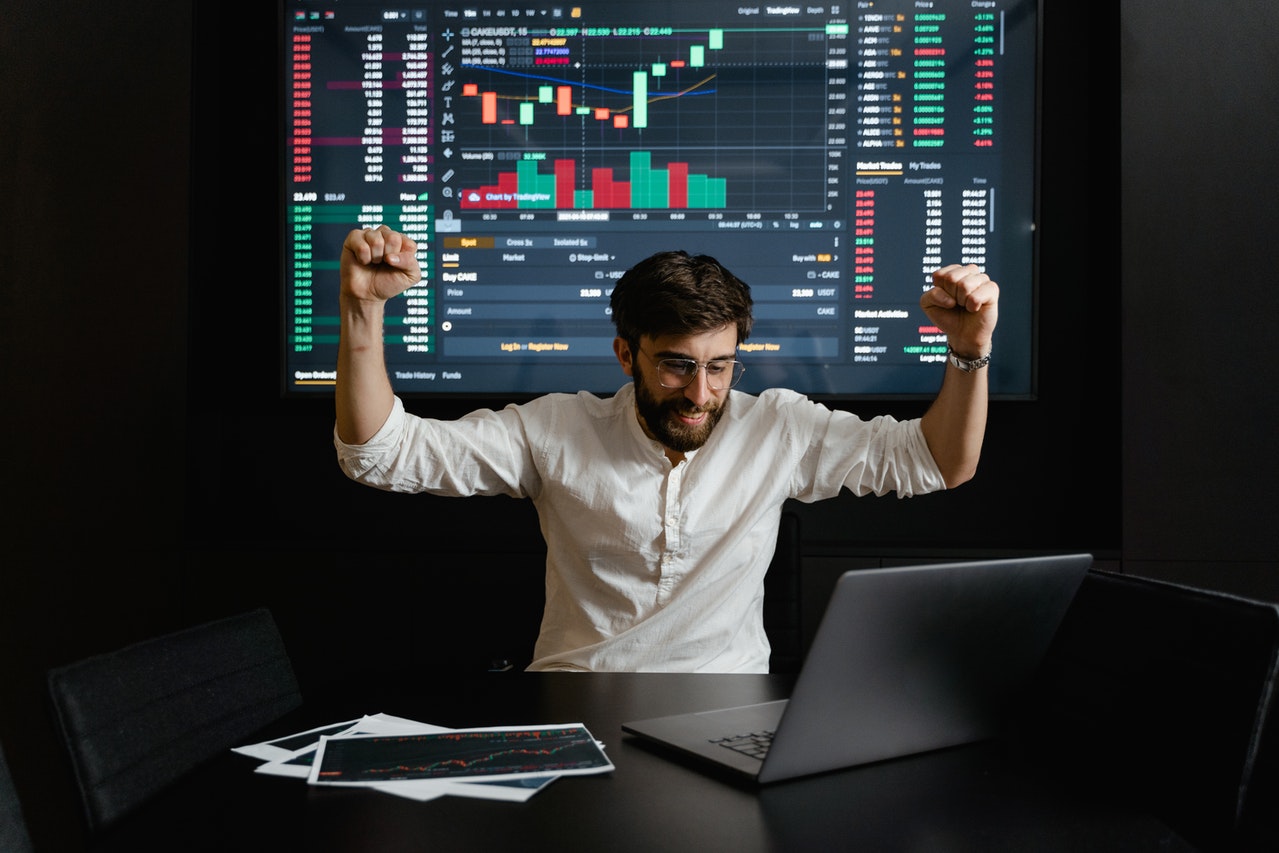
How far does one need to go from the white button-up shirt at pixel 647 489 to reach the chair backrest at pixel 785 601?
0.04 metres

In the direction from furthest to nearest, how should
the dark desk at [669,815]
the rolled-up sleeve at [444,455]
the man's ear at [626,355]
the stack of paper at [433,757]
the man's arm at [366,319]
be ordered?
the man's ear at [626,355]
the rolled-up sleeve at [444,455]
the man's arm at [366,319]
the stack of paper at [433,757]
the dark desk at [669,815]

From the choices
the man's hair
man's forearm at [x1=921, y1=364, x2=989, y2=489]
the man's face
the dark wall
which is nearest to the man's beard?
the man's face

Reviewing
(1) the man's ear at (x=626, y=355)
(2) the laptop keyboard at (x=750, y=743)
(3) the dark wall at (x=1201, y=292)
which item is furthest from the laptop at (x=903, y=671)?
(3) the dark wall at (x=1201, y=292)

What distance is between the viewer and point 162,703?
1.11 metres

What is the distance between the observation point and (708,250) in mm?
2576

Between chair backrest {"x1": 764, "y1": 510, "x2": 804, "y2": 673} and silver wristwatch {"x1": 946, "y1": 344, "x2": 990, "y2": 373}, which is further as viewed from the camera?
chair backrest {"x1": 764, "y1": 510, "x2": 804, "y2": 673}

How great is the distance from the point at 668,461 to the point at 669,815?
3.31 feet

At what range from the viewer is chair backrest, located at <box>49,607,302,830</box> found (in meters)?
0.98

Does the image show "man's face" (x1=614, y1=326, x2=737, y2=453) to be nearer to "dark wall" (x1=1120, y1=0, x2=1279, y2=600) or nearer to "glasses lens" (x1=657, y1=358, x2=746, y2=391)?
"glasses lens" (x1=657, y1=358, x2=746, y2=391)

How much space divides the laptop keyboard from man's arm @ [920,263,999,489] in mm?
833

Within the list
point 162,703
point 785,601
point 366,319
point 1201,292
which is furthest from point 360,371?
point 1201,292

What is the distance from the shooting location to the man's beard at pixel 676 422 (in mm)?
1752

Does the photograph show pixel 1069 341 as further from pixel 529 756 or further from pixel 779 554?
pixel 529 756

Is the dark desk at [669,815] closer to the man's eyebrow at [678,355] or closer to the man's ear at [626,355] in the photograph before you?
the man's eyebrow at [678,355]
